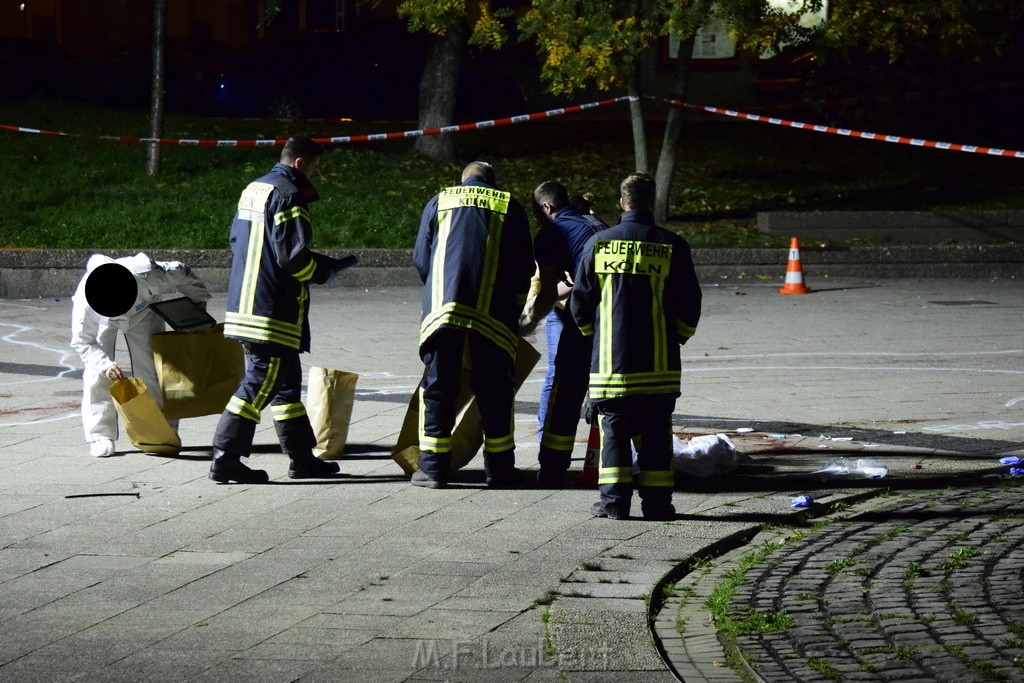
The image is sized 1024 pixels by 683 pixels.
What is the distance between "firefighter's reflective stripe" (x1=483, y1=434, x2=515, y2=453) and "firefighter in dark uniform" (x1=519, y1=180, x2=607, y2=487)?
0.19 m

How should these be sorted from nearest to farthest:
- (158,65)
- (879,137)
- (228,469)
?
1. (228,469)
2. (879,137)
3. (158,65)

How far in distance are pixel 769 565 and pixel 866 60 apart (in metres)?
19.3

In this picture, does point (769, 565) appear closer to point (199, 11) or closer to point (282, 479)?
point (282, 479)

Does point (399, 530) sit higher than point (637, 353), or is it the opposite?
point (637, 353)

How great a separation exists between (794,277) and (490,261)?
358 inches

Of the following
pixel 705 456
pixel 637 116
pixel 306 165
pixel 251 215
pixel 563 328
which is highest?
pixel 637 116

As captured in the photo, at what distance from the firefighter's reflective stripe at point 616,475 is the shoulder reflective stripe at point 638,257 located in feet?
2.81

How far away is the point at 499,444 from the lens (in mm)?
7395

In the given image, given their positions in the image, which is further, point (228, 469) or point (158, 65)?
point (158, 65)

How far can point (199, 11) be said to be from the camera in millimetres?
37312

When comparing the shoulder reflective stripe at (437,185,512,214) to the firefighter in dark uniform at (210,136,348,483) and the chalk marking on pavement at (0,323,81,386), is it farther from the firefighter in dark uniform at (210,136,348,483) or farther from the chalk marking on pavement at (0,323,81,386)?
the chalk marking on pavement at (0,323,81,386)

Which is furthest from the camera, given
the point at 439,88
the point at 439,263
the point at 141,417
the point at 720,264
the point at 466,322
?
the point at 439,88

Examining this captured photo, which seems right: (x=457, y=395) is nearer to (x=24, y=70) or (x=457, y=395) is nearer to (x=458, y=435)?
(x=458, y=435)

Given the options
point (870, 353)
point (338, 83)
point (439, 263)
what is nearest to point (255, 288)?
point (439, 263)
